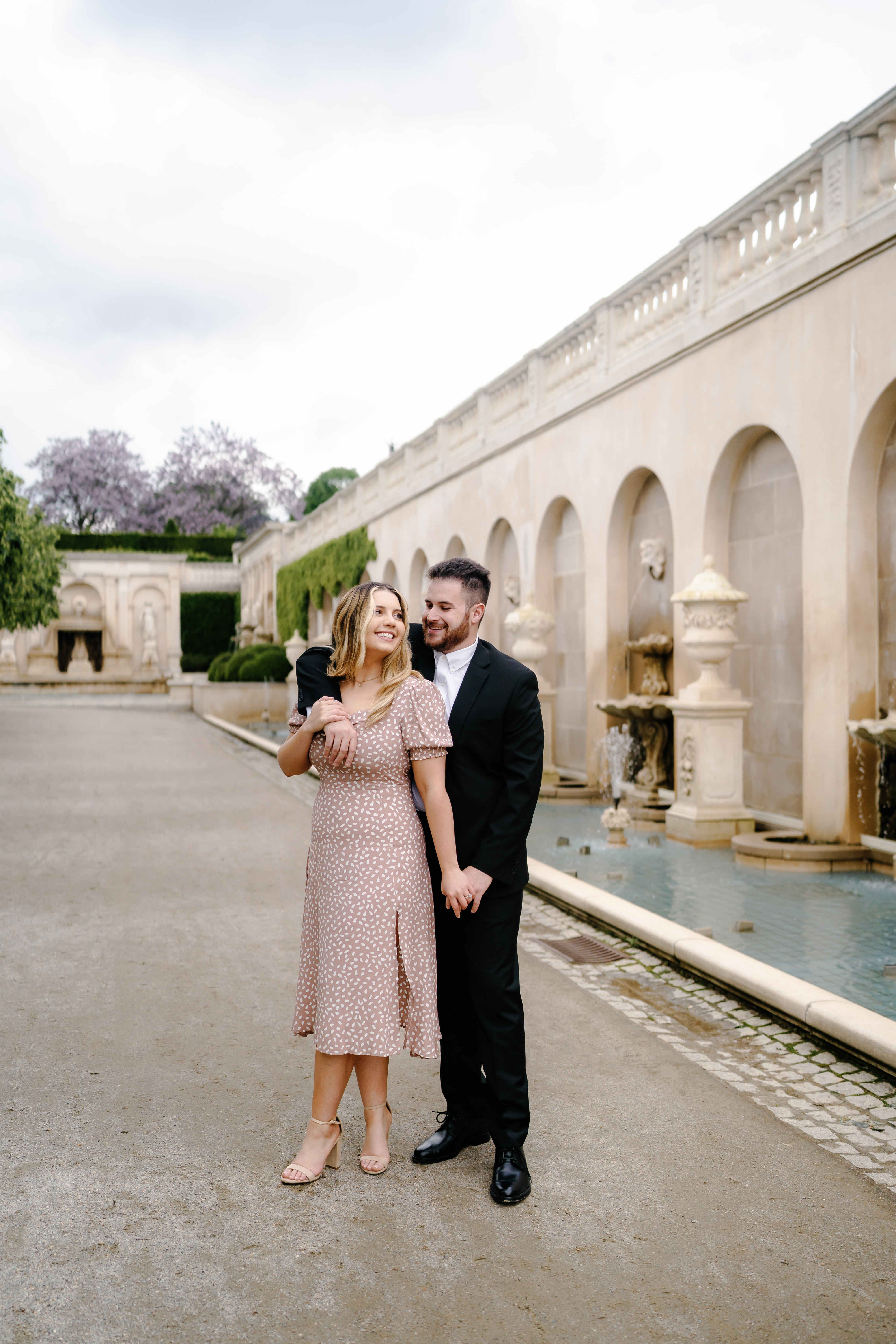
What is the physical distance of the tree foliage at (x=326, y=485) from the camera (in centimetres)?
7381

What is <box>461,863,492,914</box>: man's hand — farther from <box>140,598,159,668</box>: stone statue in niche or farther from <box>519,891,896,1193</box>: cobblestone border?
<box>140,598,159,668</box>: stone statue in niche

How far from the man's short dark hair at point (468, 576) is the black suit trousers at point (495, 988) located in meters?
0.72

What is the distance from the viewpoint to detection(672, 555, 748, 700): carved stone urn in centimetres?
1016

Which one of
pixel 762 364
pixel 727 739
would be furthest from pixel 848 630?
pixel 762 364

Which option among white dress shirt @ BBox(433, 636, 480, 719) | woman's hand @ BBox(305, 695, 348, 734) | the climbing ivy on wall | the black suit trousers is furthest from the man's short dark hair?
the climbing ivy on wall

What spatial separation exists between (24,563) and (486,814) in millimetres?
21997

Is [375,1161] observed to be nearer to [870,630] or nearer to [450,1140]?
[450,1140]

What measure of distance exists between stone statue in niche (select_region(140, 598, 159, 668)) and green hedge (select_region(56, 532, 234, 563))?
3.69 m

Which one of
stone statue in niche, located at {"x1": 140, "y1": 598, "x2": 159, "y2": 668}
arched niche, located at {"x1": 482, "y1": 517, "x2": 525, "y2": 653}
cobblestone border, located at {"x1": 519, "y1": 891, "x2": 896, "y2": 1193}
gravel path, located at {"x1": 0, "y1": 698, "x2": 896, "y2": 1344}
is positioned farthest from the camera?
stone statue in niche, located at {"x1": 140, "y1": 598, "x2": 159, "y2": 668}

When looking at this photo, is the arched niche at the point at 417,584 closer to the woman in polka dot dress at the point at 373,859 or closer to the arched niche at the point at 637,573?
the arched niche at the point at 637,573

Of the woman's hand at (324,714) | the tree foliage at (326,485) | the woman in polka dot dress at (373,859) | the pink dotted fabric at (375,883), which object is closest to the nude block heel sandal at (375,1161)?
the woman in polka dot dress at (373,859)

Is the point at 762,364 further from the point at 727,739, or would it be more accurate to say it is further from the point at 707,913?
the point at 707,913

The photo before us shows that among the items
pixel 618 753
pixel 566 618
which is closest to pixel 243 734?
pixel 566 618

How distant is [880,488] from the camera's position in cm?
914
